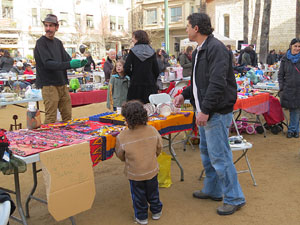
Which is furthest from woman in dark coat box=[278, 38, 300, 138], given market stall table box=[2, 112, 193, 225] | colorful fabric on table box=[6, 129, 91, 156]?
colorful fabric on table box=[6, 129, 91, 156]

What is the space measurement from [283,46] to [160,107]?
2660 cm

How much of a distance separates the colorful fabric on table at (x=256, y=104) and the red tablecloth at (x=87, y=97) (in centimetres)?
278

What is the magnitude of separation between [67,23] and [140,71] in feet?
104

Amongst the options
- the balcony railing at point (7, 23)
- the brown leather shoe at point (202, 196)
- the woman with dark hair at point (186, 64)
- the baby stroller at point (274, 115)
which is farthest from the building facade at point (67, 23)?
the brown leather shoe at point (202, 196)

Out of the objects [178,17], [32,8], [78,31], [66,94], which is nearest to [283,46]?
[178,17]

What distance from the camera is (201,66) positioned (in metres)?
2.93

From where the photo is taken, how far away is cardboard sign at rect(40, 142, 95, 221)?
96.0 inches

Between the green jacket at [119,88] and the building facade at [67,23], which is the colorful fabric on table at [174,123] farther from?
the building facade at [67,23]

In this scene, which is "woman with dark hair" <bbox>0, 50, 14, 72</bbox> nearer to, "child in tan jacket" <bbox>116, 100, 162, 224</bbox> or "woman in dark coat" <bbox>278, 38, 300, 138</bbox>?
"woman in dark coat" <bbox>278, 38, 300, 138</bbox>

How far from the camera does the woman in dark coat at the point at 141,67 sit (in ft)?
14.2

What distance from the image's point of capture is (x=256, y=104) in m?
5.77

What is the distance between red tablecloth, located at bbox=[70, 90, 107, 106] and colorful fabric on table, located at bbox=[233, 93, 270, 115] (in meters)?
2.78

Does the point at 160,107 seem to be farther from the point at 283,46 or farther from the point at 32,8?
the point at 32,8

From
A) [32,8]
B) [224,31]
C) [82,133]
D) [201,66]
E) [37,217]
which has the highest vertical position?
[32,8]
